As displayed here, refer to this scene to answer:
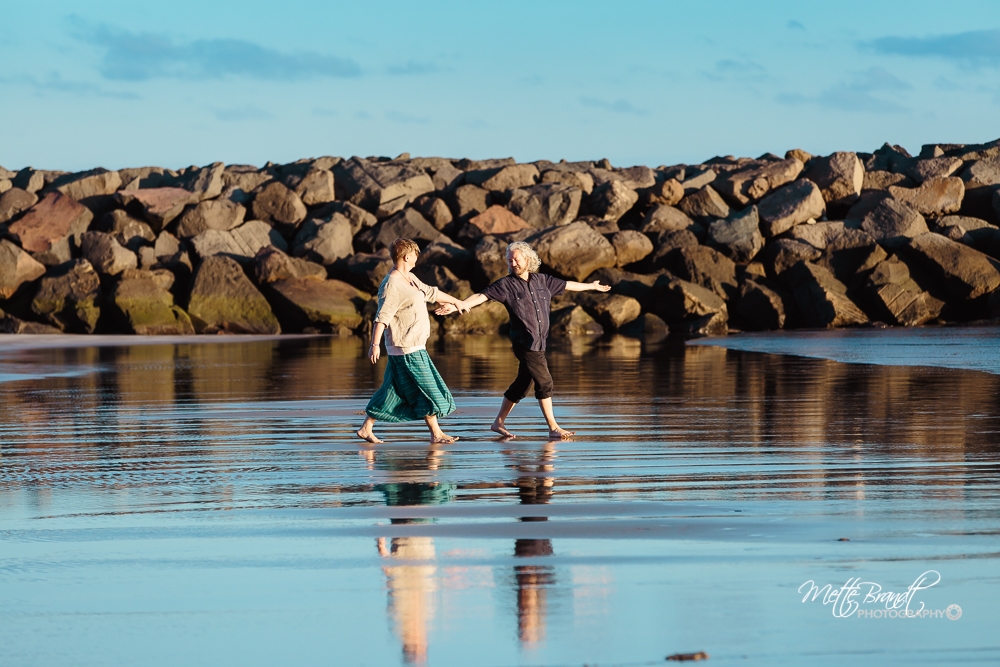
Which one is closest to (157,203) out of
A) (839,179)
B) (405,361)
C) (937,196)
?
(839,179)

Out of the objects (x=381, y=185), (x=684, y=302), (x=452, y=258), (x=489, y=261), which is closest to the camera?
(x=684, y=302)

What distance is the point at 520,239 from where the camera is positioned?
29234 millimetres

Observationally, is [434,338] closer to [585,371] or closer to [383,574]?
[585,371]

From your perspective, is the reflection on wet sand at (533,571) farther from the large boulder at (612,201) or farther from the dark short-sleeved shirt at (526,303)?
the large boulder at (612,201)

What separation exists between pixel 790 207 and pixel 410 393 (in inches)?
930

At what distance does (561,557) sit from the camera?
455cm

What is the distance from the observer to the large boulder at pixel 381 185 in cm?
3328

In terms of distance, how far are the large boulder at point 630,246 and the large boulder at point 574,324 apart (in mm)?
3085

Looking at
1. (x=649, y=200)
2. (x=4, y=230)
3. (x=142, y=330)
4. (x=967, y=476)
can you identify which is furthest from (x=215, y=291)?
(x=967, y=476)

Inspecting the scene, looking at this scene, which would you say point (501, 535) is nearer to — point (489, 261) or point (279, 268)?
point (489, 261)

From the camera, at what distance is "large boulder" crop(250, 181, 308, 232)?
109 ft

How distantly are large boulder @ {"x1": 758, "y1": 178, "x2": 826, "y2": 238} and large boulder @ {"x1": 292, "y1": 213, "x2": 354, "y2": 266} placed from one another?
10646mm

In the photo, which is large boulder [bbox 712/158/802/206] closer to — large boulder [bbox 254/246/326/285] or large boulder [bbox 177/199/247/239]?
large boulder [bbox 254/246/326/285]

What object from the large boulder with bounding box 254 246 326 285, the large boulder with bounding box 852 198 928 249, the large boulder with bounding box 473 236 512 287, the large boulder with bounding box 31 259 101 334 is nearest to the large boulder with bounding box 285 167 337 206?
the large boulder with bounding box 254 246 326 285
